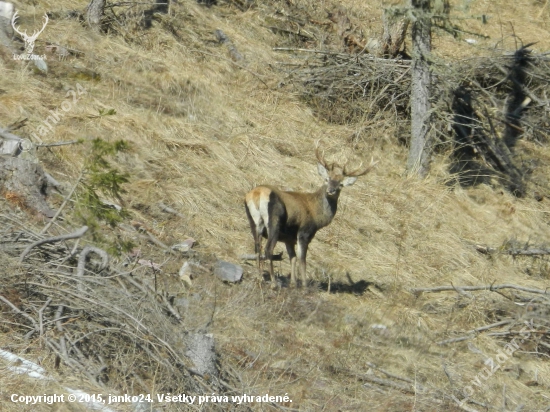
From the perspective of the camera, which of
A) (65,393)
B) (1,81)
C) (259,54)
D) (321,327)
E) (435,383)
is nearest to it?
(65,393)

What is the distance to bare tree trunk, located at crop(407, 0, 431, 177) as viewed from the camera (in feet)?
49.4

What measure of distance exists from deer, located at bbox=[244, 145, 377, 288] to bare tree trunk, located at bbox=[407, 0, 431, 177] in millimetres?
3702

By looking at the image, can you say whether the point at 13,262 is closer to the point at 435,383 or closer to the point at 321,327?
the point at 321,327

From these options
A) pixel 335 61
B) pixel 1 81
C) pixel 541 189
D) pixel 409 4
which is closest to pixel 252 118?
pixel 335 61

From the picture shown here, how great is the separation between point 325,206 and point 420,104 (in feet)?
15.2

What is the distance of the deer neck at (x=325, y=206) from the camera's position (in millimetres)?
11422

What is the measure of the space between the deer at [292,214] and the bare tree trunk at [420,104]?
12.1ft

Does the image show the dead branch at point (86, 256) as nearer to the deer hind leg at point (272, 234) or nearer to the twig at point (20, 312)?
the twig at point (20, 312)

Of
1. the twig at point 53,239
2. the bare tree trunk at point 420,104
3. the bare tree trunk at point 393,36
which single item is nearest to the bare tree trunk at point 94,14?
the bare tree trunk at point 393,36

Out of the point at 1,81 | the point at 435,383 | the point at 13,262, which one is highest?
the point at 13,262

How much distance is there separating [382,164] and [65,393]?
394 inches

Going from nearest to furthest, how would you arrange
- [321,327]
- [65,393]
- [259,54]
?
[65,393] → [321,327] → [259,54]

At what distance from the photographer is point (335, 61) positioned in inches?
641

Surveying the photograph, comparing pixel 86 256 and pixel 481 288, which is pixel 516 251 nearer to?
pixel 481 288
